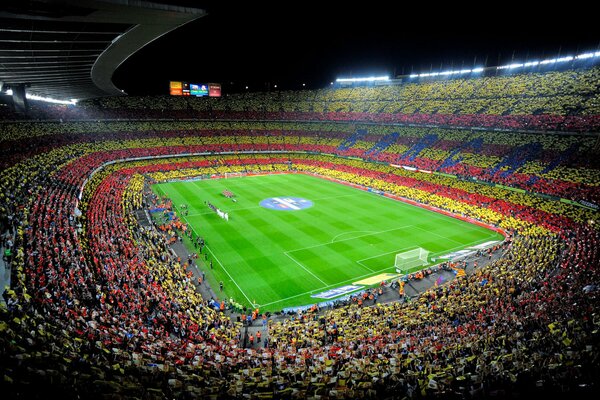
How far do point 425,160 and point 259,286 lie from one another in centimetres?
4061

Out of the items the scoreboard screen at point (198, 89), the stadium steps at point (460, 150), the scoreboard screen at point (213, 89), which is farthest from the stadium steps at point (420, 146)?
the scoreboard screen at point (198, 89)

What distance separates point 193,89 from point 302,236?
54295 millimetres

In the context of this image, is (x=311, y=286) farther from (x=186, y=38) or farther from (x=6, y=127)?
(x=6, y=127)

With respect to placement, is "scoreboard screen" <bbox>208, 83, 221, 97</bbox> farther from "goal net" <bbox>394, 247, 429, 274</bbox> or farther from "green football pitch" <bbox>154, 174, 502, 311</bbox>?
"goal net" <bbox>394, 247, 429, 274</bbox>

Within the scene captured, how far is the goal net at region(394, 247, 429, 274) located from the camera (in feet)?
88.9

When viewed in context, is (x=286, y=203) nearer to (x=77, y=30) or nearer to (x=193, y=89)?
(x=77, y=30)

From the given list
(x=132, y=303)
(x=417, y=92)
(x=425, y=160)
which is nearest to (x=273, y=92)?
(x=417, y=92)

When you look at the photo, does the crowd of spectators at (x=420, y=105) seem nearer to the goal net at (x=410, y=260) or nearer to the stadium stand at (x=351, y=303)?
the stadium stand at (x=351, y=303)

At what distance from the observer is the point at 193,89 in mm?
74250

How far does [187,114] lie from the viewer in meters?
79.9

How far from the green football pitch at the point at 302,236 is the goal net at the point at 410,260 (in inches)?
28.8

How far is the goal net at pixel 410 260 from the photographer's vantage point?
2709 cm

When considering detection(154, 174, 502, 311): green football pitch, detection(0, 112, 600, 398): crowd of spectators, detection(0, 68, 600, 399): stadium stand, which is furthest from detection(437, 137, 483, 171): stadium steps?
detection(0, 112, 600, 398): crowd of spectators

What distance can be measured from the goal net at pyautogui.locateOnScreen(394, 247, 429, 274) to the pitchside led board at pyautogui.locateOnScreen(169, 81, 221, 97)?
6200cm
